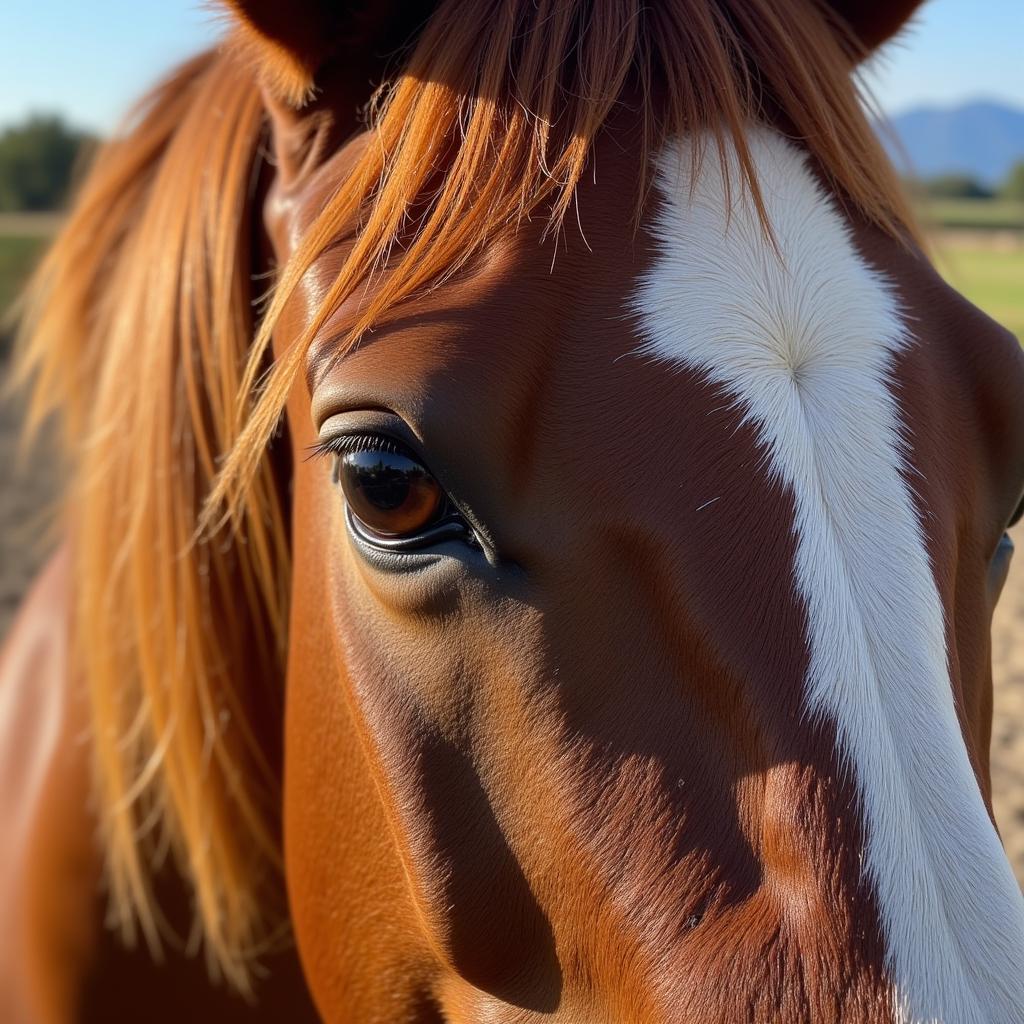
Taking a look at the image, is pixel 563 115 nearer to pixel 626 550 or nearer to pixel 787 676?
pixel 626 550

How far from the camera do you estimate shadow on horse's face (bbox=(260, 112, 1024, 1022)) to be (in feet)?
2.39

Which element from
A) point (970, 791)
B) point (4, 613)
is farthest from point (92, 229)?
point (4, 613)

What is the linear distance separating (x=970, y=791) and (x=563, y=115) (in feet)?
2.25

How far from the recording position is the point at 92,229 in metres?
1.73

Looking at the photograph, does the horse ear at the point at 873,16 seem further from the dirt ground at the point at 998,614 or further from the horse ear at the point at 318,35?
the dirt ground at the point at 998,614

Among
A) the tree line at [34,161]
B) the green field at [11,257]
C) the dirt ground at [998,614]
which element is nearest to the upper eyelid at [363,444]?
the dirt ground at [998,614]

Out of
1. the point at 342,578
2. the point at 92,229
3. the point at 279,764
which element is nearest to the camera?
the point at 342,578

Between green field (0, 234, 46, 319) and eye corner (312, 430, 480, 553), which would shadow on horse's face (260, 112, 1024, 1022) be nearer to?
eye corner (312, 430, 480, 553)

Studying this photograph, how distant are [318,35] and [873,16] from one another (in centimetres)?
68

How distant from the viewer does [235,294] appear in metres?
1.31

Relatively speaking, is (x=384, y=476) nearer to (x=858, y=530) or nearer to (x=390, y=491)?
(x=390, y=491)

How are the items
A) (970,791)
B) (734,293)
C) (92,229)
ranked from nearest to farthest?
(970,791) → (734,293) → (92,229)

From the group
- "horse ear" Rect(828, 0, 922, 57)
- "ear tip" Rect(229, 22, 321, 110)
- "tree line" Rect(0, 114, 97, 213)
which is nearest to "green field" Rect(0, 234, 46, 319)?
"tree line" Rect(0, 114, 97, 213)

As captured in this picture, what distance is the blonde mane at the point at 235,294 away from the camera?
37.6 inches
